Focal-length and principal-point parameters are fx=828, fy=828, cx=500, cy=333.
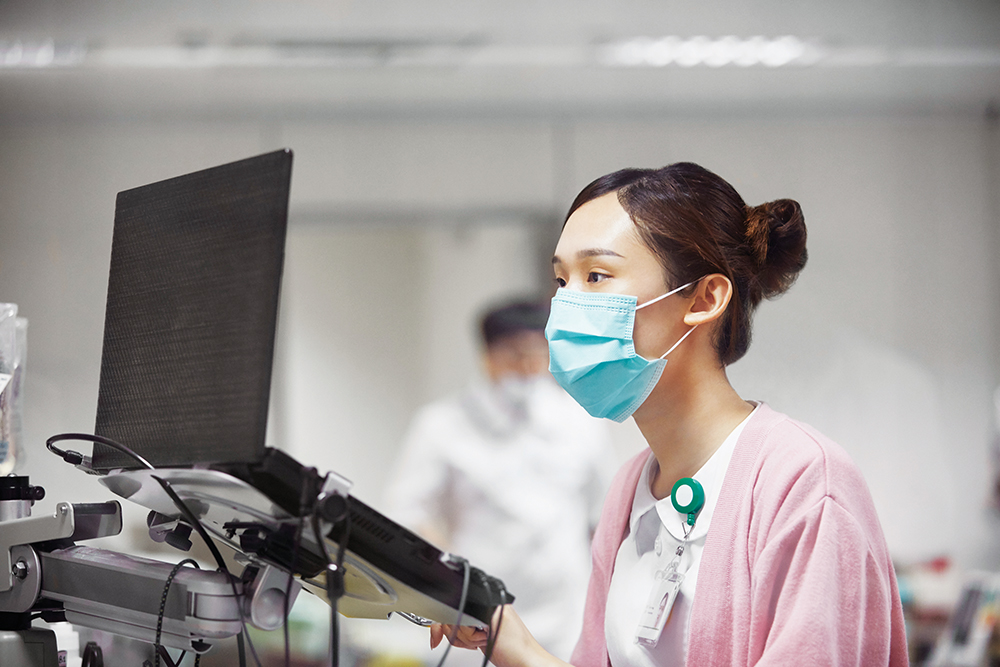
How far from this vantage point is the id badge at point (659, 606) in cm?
96

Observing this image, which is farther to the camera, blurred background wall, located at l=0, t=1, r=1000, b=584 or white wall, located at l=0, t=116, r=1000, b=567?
white wall, located at l=0, t=116, r=1000, b=567

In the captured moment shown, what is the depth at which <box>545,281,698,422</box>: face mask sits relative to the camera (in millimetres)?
1051

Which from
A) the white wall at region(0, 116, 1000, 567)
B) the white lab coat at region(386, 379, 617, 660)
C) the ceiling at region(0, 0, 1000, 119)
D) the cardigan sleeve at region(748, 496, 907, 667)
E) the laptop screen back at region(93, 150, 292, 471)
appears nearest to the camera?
the laptop screen back at region(93, 150, 292, 471)

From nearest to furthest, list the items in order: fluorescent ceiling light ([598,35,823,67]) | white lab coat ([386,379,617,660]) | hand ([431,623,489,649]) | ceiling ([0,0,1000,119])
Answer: hand ([431,623,489,649]), white lab coat ([386,379,617,660]), ceiling ([0,0,1000,119]), fluorescent ceiling light ([598,35,823,67])

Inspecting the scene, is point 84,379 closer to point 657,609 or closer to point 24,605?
point 24,605

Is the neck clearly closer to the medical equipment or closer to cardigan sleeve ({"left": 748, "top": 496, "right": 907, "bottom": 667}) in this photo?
cardigan sleeve ({"left": 748, "top": 496, "right": 907, "bottom": 667})

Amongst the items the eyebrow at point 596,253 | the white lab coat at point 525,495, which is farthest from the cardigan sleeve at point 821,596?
the white lab coat at point 525,495

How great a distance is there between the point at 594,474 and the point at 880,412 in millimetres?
1252

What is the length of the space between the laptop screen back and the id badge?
1.76 feet

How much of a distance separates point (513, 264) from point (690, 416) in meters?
2.13

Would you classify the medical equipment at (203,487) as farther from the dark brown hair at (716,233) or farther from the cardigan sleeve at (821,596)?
the dark brown hair at (716,233)

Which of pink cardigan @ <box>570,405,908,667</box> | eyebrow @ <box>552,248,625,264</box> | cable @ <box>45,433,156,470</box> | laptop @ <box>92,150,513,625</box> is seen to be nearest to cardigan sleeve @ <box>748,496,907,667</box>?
pink cardigan @ <box>570,405,908,667</box>

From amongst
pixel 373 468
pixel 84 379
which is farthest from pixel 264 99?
pixel 373 468

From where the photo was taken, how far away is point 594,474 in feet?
9.03
